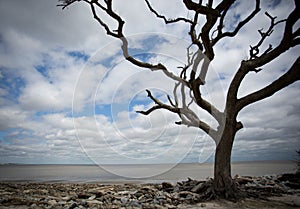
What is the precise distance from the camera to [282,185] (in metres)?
11.9

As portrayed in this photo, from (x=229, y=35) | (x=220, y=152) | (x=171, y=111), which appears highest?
(x=229, y=35)

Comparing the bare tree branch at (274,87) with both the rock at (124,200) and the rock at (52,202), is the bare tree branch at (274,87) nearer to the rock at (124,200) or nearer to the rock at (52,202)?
the rock at (124,200)

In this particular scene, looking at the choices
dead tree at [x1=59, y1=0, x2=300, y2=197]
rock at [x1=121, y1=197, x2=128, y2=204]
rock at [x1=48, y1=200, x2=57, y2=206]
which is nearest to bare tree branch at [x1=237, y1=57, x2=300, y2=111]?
dead tree at [x1=59, y1=0, x2=300, y2=197]

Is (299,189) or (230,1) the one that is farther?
(299,189)

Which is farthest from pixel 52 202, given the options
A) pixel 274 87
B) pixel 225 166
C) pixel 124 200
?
pixel 274 87

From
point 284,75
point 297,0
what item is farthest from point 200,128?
point 297,0

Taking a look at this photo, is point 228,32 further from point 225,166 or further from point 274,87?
point 225,166

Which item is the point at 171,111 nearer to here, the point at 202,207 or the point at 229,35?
the point at 229,35

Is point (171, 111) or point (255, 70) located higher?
point (255, 70)

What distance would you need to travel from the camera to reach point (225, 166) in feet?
32.2

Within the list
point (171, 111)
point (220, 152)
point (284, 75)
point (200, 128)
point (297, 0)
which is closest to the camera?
point (297, 0)

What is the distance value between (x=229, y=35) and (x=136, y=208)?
8294mm

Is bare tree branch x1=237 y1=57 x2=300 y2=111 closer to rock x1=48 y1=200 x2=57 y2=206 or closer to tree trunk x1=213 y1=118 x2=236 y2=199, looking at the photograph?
tree trunk x1=213 y1=118 x2=236 y2=199

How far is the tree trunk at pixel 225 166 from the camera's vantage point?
30.9 feet
